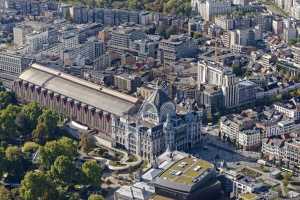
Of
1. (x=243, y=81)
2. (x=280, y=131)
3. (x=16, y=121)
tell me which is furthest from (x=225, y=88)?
(x=16, y=121)

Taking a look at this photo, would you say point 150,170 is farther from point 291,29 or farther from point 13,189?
point 291,29

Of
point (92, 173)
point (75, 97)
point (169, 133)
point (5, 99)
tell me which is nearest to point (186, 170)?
point (92, 173)

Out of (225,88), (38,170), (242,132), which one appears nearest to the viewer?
(38,170)

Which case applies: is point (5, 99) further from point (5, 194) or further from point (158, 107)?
point (5, 194)

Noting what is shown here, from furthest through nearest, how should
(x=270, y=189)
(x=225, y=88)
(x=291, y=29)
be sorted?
(x=291, y=29) < (x=225, y=88) < (x=270, y=189)

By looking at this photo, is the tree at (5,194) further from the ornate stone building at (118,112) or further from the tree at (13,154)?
the ornate stone building at (118,112)

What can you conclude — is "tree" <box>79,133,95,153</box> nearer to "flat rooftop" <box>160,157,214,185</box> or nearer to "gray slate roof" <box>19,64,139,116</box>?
"gray slate roof" <box>19,64,139,116</box>

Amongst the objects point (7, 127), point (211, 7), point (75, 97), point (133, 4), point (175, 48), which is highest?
point (133, 4)
